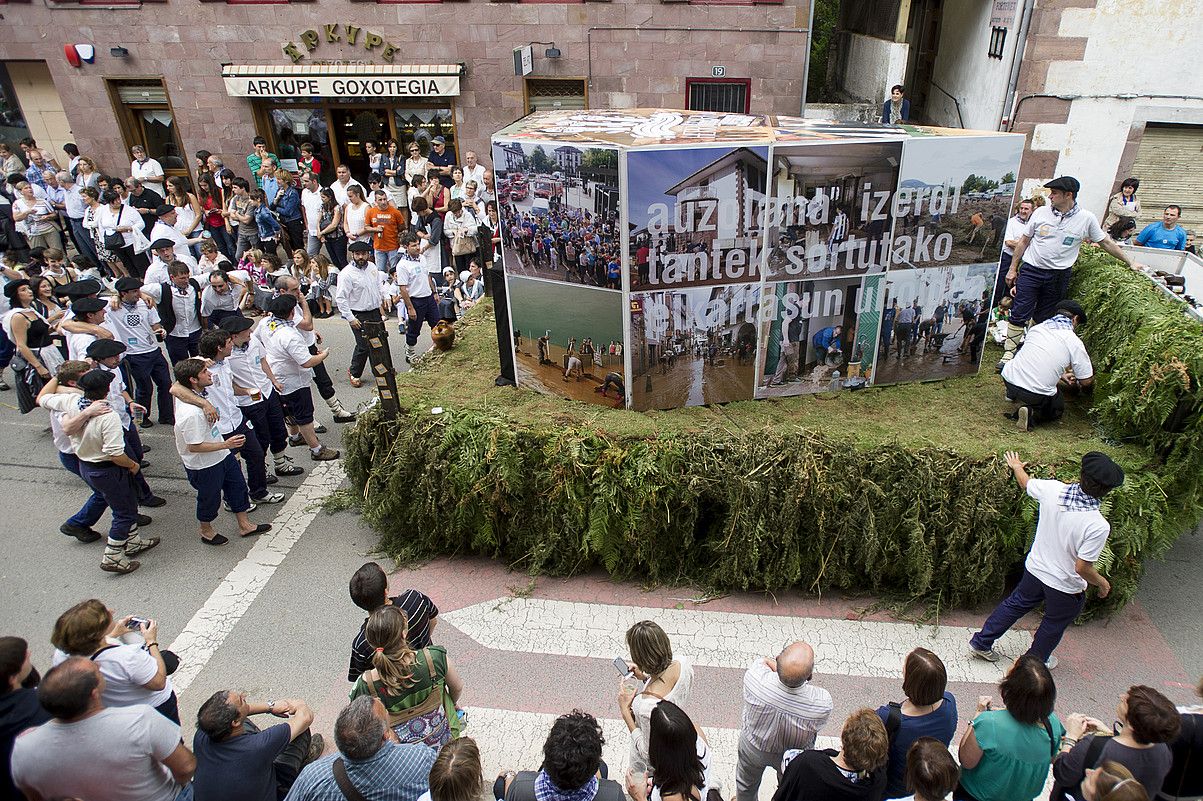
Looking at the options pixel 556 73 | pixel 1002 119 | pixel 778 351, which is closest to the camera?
pixel 778 351

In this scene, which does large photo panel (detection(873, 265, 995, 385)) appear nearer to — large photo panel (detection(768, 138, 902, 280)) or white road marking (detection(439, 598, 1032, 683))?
large photo panel (detection(768, 138, 902, 280))

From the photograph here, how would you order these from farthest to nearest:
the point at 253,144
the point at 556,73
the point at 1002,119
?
the point at 253,144 < the point at 556,73 < the point at 1002,119

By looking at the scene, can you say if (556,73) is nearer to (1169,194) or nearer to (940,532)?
(1169,194)

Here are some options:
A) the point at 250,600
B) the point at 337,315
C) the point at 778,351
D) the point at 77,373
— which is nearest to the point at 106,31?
the point at 337,315

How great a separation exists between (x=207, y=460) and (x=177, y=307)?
10.3 ft

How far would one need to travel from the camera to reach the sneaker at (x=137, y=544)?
21.6 ft

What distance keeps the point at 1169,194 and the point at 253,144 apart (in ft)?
55.4

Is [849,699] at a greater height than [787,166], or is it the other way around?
[787,166]

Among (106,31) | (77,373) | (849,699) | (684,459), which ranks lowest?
(849,699)

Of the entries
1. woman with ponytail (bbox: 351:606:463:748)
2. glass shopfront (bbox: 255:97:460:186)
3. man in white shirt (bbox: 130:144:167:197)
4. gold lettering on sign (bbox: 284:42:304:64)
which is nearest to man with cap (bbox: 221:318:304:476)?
woman with ponytail (bbox: 351:606:463:748)

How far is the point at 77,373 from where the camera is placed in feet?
20.4

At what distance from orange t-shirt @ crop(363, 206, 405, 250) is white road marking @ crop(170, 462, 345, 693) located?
4783 millimetres

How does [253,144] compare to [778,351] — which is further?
[253,144]

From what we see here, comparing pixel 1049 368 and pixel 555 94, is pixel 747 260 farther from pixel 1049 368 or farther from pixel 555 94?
pixel 555 94
